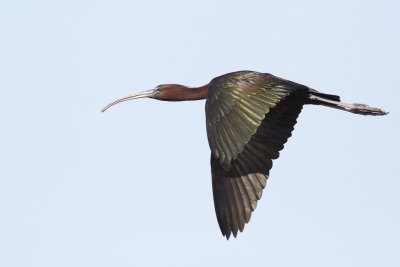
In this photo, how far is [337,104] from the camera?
60.8 ft

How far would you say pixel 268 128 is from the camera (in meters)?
18.3

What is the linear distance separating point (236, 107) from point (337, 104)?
3.46 m

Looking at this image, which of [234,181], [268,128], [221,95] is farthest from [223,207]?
[221,95]

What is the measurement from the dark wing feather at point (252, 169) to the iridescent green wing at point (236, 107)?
4.69ft

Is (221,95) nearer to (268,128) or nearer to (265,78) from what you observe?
(265,78)

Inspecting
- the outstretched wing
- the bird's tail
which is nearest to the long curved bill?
the outstretched wing

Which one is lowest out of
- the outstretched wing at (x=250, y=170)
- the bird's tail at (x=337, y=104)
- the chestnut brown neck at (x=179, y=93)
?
the outstretched wing at (x=250, y=170)

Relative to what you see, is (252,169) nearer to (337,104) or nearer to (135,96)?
(337,104)

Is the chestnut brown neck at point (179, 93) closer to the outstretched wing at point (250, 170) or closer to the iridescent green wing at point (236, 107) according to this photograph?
the outstretched wing at point (250, 170)

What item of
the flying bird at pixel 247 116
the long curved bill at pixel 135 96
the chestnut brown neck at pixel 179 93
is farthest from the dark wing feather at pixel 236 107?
the long curved bill at pixel 135 96

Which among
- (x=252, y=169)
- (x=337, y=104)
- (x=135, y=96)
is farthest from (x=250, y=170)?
(x=135, y=96)

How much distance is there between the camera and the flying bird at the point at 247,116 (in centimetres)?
1579

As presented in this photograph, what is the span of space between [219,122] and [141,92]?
4.82m

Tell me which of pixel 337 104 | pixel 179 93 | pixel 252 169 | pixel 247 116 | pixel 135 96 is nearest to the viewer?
pixel 247 116
